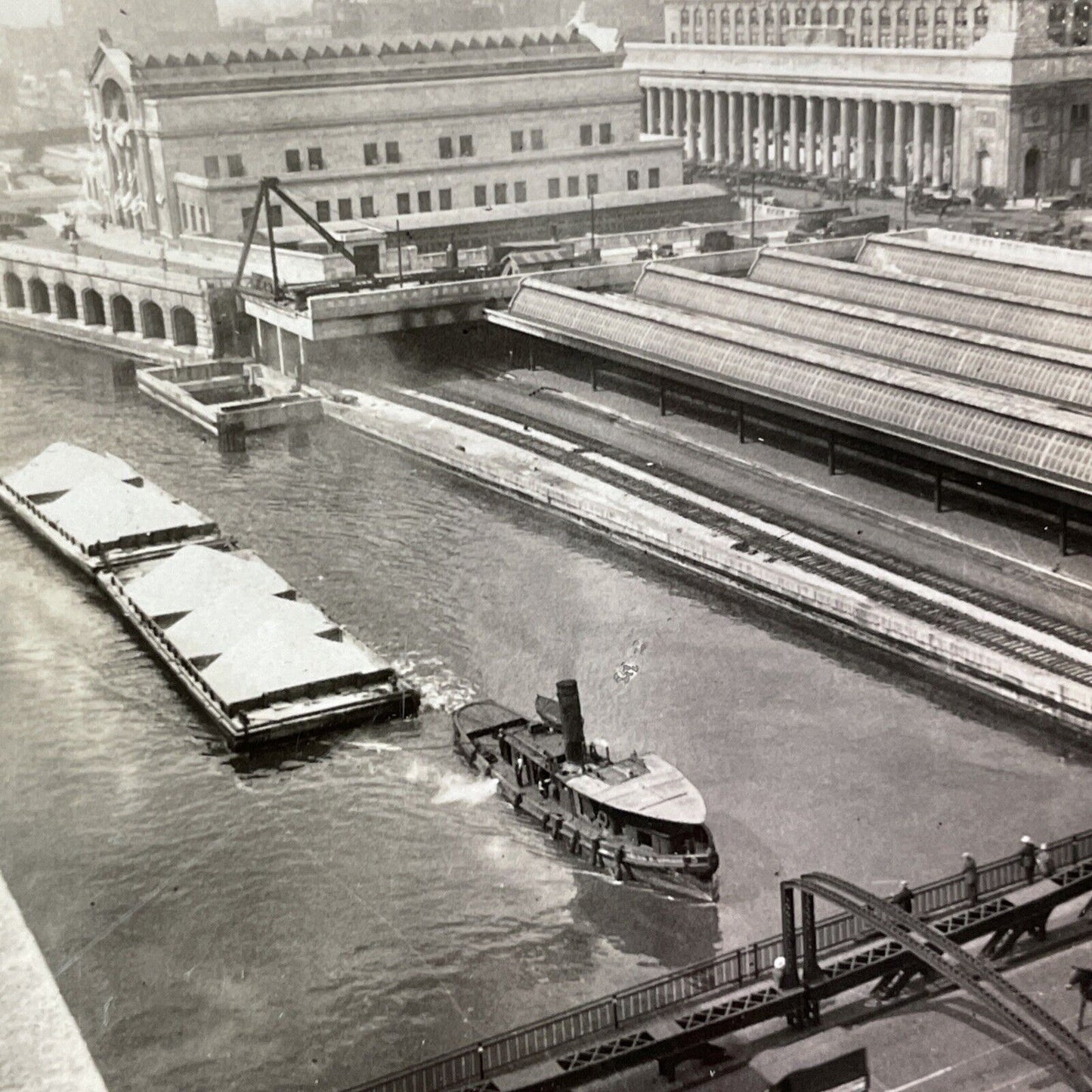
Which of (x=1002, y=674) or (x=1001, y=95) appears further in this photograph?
(x=1001, y=95)

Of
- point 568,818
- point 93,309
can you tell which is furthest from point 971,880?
point 93,309

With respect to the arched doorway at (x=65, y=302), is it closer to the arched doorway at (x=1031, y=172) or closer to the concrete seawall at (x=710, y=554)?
the concrete seawall at (x=710, y=554)

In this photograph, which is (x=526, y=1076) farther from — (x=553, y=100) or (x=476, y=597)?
(x=553, y=100)

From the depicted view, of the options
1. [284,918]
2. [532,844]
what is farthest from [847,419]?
[284,918]

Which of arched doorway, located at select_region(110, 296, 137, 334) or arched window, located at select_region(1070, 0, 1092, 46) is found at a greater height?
arched window, located at select_region(1070, 0, 1092, 46)

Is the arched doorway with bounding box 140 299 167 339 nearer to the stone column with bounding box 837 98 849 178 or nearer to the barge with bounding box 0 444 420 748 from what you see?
the barge with bounding box 0 444 420 748

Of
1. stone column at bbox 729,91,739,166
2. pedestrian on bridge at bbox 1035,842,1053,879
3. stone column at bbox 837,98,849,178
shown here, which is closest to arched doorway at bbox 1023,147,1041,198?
Answer: stone column at bbox 837,98,849,178
